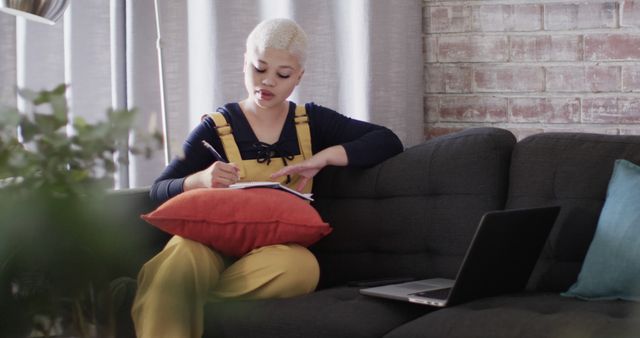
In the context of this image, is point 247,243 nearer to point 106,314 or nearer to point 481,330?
point 481,330

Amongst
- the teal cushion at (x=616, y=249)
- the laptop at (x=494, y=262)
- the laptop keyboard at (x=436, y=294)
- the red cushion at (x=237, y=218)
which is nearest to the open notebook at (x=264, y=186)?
the red cushion at (x=237, y=218)

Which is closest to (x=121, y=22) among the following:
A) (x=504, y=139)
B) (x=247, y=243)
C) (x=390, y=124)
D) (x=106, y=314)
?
(x=390, y=124)

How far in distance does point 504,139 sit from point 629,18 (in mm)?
593

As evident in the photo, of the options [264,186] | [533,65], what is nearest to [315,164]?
[264,186]

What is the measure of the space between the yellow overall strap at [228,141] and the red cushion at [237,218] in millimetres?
186

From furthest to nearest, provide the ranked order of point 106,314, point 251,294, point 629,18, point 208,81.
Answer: point 208,81 < point 629,18 < point 251,294 < point 106,314

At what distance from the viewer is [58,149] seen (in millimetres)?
680

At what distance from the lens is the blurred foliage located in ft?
2.01

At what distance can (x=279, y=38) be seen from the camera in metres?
2.72

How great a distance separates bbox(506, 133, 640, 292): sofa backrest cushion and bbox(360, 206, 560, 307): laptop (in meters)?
0.06

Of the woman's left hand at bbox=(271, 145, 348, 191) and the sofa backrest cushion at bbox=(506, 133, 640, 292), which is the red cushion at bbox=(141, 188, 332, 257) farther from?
the sofa backrest cushion at bbox=(506, 133, 640, 292)

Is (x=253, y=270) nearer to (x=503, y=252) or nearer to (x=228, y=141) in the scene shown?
(x=228, y=141)

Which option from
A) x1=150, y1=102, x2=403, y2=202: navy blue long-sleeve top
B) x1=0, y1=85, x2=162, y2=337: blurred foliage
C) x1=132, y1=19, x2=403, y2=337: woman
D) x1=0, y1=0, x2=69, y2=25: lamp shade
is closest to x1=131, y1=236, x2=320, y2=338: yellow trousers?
x1=132, y1=19, x2=403, y2=337: woman

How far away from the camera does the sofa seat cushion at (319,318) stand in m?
2.27
